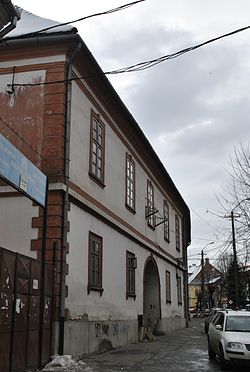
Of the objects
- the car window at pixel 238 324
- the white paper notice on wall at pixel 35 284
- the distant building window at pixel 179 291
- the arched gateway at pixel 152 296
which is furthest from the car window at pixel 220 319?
the distant building window at pixel 179 291

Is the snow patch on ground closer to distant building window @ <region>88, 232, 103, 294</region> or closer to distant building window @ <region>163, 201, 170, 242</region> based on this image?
distant building window @ <region>88, 232, 103, 294</region>

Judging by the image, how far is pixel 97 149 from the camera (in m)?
17.5

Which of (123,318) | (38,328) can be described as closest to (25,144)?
(38,328)

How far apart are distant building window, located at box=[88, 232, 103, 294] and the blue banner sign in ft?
14.0

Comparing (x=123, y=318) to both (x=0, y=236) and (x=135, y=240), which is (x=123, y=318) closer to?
(x=135, y=240)

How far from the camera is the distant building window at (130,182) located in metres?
21.4

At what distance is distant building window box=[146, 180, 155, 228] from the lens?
25.1 meters

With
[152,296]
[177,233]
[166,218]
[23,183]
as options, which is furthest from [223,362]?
[177,233]

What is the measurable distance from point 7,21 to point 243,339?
30.6 feet

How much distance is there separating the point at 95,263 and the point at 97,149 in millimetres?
3939

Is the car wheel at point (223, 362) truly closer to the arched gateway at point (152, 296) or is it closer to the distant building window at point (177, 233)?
the arched gateway at point (152, 296)

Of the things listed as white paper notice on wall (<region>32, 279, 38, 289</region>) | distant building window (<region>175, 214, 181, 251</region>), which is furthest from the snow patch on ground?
distant building window (<region>175, 214, 181, 251</region>)

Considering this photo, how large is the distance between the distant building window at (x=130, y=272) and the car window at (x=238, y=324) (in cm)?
682

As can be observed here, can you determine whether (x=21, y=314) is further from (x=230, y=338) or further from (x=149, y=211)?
(x=149, y=211)
